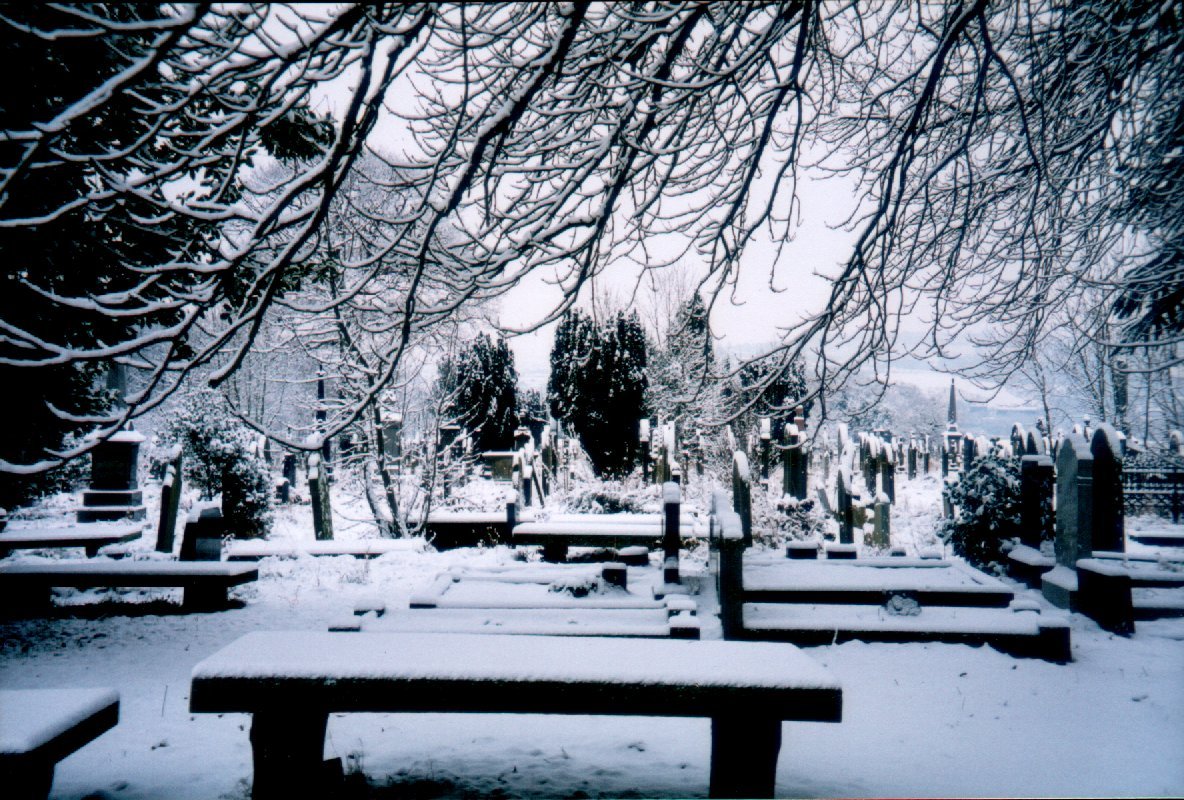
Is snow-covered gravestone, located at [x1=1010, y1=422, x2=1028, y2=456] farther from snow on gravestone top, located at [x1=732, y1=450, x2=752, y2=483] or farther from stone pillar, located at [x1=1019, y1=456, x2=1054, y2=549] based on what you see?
snow on gravestone top, located at [x1=732, y1=450, x2=752, y2=483]

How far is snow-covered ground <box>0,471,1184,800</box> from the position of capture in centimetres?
304

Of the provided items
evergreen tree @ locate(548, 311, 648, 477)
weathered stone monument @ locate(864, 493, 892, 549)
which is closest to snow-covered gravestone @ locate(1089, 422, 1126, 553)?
weathered stone monument @ locate(864, 493, 892, 549)

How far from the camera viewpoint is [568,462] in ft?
49.0

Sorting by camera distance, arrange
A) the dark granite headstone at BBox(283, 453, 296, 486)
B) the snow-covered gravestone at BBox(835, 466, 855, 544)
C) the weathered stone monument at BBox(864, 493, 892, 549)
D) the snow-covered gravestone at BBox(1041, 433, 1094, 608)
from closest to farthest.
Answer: the snow-covered gravestone at BBox(1041, 433, 1094, 608) < the snow-covered gravestone at BBox(835, 466, 855, 544) < the weathered stone monument at BBox(864, 493, 892, 549) < the dark granite headstone at BBox(283, 453, 296, 486)

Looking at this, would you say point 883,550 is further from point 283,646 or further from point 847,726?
point 283,646

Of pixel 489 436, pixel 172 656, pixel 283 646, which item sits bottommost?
pixel 172 656

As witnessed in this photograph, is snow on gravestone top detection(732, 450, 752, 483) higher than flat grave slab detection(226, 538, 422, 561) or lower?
higher

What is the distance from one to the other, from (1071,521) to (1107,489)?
2.18 feet

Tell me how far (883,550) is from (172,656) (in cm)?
865

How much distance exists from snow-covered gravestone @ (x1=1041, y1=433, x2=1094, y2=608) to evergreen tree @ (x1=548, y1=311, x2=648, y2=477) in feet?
29.4

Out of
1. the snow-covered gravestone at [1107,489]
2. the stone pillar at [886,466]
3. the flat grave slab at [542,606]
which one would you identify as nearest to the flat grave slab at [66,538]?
the flat grave slab at [542,606]

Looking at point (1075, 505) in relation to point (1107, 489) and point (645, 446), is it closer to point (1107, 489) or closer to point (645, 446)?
point (1107, 489)

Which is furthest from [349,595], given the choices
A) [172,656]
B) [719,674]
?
[719,674]

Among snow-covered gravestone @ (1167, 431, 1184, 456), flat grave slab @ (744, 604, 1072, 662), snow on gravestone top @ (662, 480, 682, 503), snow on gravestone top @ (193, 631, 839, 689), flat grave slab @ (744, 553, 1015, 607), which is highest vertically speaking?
snow-covered gravestone @ (1167, 431, 1184, 456)
